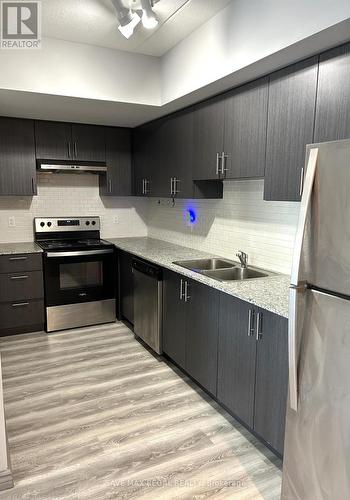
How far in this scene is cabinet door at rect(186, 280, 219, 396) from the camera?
98.9 inches

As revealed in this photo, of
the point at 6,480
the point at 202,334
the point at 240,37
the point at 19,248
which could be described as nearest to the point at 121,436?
the point at 6,480

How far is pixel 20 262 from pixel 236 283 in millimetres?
2403

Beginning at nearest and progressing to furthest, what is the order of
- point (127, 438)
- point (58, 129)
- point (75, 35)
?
point (127, 438), point (75, 35), point (58, 129)

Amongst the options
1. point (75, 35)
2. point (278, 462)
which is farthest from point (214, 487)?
point (75, 35)

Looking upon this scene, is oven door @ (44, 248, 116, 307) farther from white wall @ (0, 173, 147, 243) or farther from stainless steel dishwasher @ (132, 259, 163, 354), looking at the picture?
white wall @ (0, 173, 147, 243)

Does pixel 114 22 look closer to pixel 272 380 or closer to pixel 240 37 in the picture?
pixel 240 37

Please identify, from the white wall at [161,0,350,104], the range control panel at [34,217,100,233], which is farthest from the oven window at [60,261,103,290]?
the white wall at [161,0,350,104]

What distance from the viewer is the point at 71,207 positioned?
14.8 feet

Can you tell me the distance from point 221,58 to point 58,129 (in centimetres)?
227

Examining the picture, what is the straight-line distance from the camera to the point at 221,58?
2.39 m

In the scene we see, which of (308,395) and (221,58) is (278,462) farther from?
(221,58)

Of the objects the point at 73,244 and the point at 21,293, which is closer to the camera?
the point at 21,293

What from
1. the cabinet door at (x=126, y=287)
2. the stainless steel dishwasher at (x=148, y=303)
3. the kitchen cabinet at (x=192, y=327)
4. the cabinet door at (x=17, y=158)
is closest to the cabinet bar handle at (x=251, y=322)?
the kitchen cabinet at (x=192, y=327)

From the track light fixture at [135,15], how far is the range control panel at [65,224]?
102 inches
